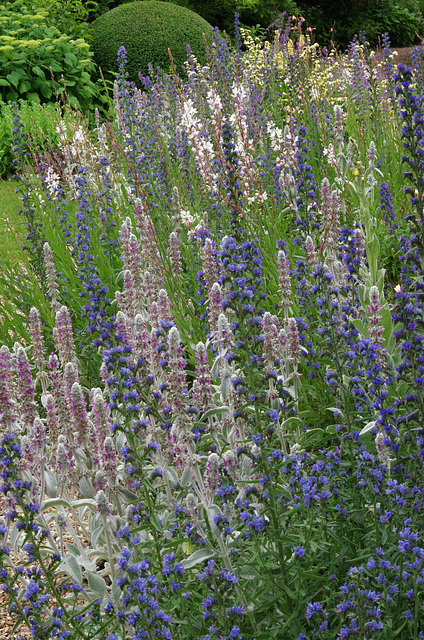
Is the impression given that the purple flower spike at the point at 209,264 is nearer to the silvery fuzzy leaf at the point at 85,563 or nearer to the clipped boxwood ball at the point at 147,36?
the silvery fuzzy leaf at the point at 85,563

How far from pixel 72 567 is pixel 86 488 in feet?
1.71

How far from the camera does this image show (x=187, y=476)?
2.64m

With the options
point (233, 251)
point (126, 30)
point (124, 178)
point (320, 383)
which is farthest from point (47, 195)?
point (126, 30)

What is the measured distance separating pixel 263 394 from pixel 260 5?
61.5ft

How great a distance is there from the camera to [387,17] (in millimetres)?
21453

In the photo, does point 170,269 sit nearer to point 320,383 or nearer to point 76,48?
point 320,383

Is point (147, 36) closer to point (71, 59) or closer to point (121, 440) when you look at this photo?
point (71, 59)

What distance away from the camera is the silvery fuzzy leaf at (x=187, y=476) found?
8.61ft

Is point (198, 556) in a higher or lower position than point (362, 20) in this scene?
lower

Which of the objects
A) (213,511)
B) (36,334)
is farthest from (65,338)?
(213,511)

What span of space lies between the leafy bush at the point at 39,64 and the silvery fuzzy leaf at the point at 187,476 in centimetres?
1024

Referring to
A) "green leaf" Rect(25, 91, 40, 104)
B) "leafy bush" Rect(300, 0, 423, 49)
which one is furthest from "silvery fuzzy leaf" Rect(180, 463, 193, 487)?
"leafy bush" Rect(300, 0, 423, 49)

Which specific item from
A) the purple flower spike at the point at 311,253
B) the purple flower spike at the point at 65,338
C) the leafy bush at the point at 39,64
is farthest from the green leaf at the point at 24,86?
the purple flower spike at the point at 311,253

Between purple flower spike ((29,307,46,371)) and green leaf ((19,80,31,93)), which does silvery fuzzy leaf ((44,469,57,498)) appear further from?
green leaf ((19,80,31,93))
